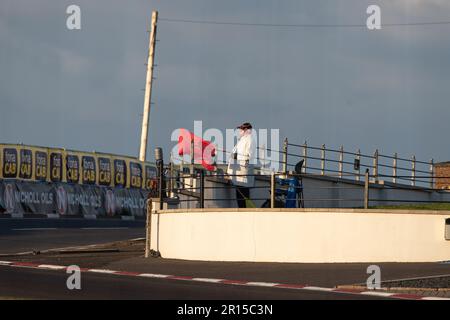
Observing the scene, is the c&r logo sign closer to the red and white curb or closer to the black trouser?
the black trouser

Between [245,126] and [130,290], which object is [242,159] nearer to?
Result: [245,126]

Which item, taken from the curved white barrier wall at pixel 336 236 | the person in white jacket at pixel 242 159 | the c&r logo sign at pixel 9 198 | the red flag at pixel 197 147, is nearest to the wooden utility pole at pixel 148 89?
the c&r logo sign at pixel 9 198

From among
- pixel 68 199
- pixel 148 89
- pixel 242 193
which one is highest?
pixel 148 89

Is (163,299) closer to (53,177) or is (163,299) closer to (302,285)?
(302,285)

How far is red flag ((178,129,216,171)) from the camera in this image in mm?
34572

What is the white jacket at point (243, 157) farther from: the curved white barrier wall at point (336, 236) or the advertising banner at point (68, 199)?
the advertising banner at point (68, 199)

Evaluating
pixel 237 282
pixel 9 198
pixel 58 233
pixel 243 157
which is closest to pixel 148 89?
pixel 9 198

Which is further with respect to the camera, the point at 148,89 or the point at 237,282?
the point at 148,89

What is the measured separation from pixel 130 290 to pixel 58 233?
62.3ft

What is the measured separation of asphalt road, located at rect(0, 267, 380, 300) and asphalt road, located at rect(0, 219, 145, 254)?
9.22 meters

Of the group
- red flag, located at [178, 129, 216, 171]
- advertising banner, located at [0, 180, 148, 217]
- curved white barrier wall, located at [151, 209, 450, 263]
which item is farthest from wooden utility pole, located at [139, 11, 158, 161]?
curved white barrier wall, located at [151, 209, 450, 263]

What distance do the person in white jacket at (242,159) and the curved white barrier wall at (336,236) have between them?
4.02 m

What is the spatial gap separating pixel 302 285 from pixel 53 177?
28.7 m

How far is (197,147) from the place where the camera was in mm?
35000
